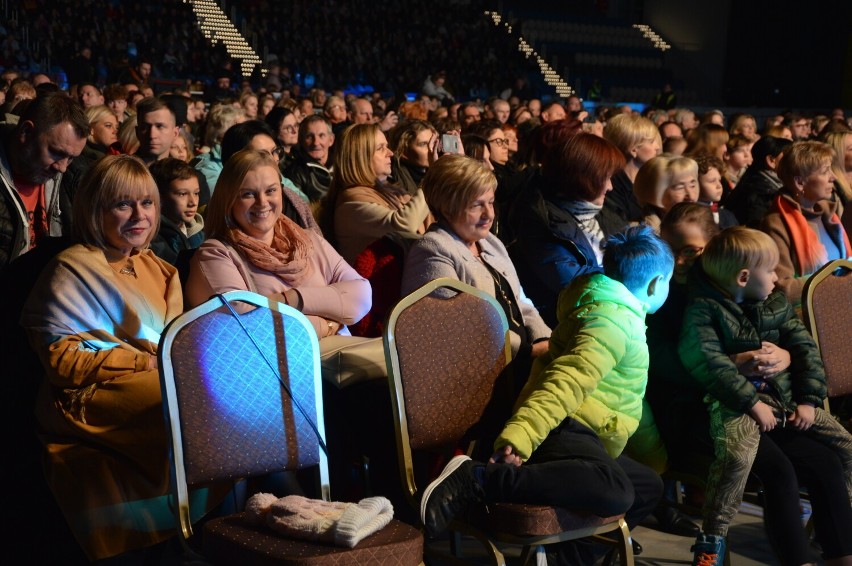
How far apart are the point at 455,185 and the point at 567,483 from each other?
1202mm

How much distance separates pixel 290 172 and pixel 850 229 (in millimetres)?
2786

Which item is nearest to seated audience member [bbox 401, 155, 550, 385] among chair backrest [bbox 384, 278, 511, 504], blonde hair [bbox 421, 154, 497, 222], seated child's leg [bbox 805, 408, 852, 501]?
blonde hair [bbox 421, 154, 497, 222]

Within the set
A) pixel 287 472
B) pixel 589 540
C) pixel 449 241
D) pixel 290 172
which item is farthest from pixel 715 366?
pixel 290 172

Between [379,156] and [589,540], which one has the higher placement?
[379,156]

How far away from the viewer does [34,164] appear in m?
3.79

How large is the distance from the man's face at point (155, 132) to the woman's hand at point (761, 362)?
9.64 feet

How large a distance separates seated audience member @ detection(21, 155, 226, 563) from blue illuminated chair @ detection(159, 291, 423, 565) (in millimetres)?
171

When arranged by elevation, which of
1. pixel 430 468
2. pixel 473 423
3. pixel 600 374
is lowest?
pixel 430 468

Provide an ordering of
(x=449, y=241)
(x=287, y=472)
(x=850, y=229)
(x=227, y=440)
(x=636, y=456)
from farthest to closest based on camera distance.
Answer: (x=850, y=229) < (x=449, y=241) < (x=636, y=456) < (x=287, y=472) < (x=227, y=440)

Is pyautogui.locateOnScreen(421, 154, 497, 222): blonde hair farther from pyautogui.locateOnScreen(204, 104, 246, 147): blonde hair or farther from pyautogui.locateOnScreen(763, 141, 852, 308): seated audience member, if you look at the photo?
pyautogui.locateOnScreen(204, 104, 246, 147): blonde hair

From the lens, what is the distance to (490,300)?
317cm

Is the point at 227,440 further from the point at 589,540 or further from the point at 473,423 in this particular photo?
the point at 589,540

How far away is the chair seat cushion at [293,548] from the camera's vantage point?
7.76 feet

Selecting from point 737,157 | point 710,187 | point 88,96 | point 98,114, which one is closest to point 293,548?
point 710,187
